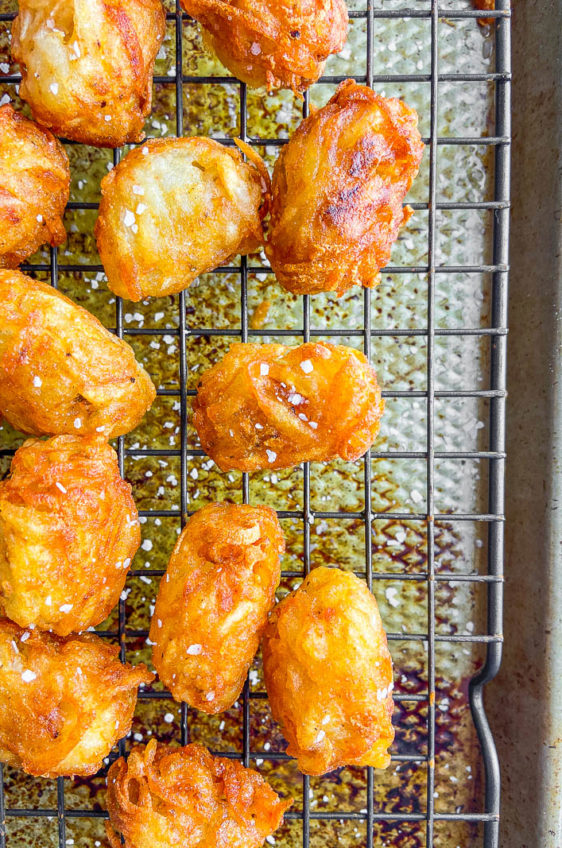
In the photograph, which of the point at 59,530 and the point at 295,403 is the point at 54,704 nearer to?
the point at 59,530

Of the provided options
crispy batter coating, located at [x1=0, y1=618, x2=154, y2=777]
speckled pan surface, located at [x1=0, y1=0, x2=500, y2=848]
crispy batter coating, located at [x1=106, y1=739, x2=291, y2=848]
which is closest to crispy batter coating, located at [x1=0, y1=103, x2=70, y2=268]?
speckled pan surface, located at [x1=0, y1=0, x2=500, y2=848]

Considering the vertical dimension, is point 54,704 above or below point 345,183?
below

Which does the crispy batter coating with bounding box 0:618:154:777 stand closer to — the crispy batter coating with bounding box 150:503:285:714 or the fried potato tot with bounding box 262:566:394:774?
the crispy batter coating with bounding box 150:503:285:714

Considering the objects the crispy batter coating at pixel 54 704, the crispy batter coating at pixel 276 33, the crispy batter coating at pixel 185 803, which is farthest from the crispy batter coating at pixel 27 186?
the crispy batter coating at pixel 185 803

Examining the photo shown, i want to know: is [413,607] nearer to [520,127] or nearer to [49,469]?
[49,469]

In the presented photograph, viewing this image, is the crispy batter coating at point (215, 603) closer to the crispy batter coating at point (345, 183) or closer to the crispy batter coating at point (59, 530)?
the crispy batter coating at point (59, 530)

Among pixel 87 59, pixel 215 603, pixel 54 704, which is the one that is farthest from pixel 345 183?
pixel 54 704
